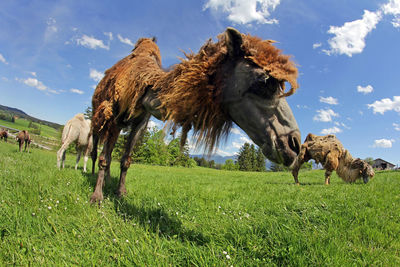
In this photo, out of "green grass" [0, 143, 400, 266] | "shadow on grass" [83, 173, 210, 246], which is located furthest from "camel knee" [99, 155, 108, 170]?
"shadow on grass" [83, 173, 210, 246]

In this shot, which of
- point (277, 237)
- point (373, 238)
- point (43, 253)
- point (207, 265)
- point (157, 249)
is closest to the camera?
point (207, 265)

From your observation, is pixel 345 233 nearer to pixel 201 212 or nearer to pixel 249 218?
pixel 249 218

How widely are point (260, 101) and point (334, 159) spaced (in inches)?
275

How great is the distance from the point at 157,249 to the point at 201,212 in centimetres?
126

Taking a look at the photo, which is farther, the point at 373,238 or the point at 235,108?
the point at 373,238

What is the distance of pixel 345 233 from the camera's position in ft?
7.29

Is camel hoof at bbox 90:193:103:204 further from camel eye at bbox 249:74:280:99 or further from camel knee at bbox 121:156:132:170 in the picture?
camel eye at bbox 249:74:280:99

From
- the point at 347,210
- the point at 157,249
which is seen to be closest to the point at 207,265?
the point at 157,249

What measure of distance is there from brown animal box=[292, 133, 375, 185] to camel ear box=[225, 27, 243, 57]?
20.7 feet

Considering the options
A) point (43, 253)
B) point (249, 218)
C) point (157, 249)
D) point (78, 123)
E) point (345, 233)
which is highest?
point (78, 123)

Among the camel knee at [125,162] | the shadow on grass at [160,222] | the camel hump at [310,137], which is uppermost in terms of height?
the camel hump at [310,137]

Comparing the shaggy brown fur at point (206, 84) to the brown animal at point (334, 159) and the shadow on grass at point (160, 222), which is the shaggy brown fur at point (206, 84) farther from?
the brown animal at point (334, 159)

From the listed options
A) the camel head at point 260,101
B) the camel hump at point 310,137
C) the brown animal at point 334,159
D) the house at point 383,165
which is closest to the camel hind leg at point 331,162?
the brown animal at point 334,159

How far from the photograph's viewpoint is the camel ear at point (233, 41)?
1788 millimetres
